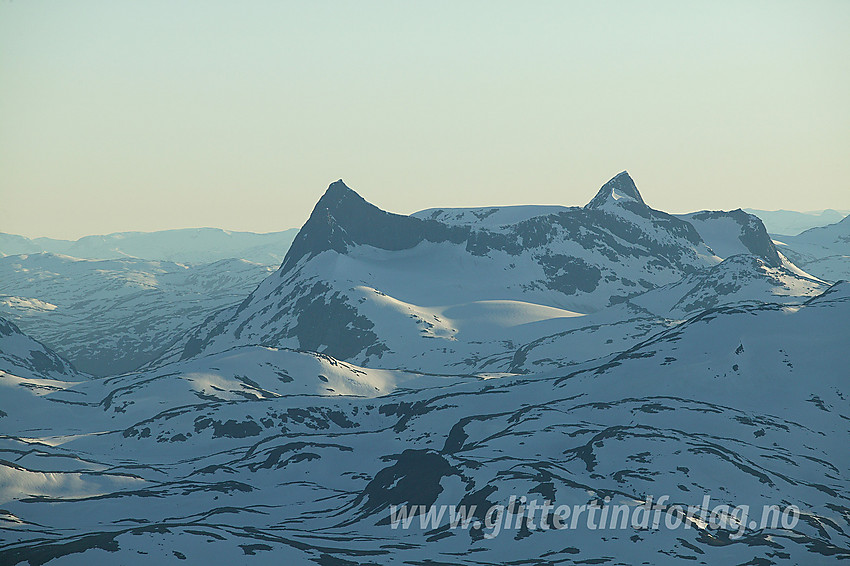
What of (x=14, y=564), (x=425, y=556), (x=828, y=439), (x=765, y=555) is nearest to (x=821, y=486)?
(x=828, y=439)

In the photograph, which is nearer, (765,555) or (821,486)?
(765,555)

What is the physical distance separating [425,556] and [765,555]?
144 ft

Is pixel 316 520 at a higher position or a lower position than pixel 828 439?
lower

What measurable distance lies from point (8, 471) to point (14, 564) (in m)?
63.7

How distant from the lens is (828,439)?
624ft

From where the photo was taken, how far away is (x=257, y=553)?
468 ft

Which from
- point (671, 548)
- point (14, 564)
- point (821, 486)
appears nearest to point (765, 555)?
point (671, 548)

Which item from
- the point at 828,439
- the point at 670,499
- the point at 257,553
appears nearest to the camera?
the point at 257,553

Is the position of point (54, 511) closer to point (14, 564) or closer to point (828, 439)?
point (14, 564)

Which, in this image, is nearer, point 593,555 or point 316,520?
point 593,555

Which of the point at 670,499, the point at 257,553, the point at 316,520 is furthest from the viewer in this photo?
the point at 316,520

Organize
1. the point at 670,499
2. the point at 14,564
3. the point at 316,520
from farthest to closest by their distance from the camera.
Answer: the point at 316,520, the point at 670,499, the point at 14,564

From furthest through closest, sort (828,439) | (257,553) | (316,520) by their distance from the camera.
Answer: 1. (828,439)
2. (316,520)
3. (257,553)

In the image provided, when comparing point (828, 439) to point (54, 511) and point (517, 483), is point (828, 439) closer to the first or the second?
point (517, 483)
